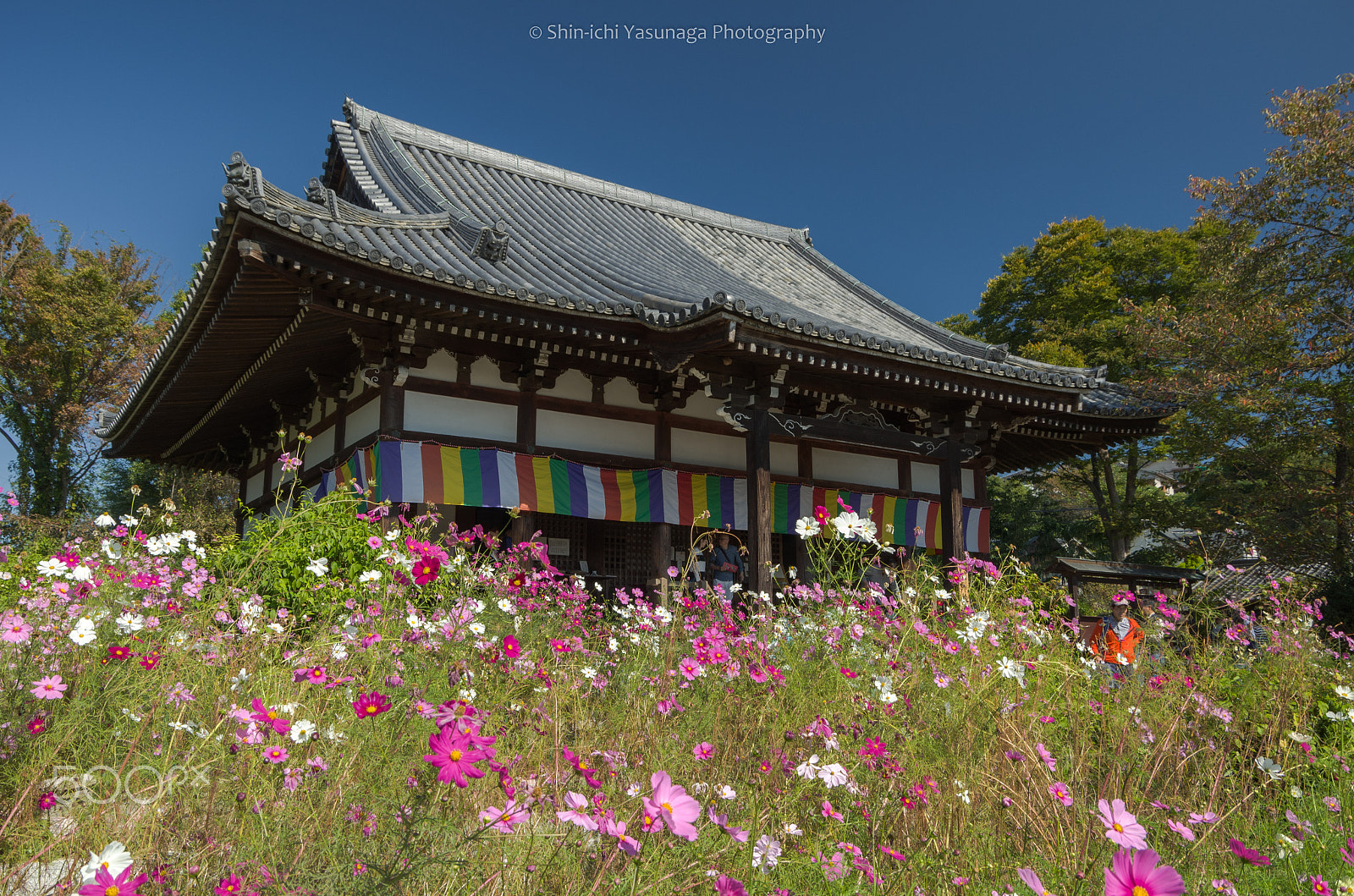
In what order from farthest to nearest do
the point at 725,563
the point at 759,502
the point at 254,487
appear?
the point at 254,487, the point at 725,563, the point at 759,502

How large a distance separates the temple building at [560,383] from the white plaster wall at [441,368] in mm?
24

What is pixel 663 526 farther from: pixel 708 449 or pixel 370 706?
pixel 370 706

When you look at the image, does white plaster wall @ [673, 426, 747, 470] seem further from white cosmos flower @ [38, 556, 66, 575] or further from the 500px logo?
the 500px logo

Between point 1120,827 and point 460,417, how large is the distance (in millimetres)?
7298

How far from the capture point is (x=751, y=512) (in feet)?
25.4

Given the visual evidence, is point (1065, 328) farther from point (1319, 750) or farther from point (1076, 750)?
point (1076, 750)

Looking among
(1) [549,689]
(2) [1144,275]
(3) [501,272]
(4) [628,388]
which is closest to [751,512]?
(4) [628,388]

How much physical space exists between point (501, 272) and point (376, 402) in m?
1.82

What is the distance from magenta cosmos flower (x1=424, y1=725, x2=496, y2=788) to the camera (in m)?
1.14

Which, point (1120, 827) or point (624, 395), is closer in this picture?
point (1120, 827)

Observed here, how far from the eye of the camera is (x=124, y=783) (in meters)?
1.62

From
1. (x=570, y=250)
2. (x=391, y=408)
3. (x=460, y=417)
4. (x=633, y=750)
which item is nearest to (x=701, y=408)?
(x=570, y=250)

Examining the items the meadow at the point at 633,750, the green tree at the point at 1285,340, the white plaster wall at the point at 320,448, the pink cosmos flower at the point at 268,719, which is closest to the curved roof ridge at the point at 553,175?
the white plaster wall at the point at 320,448

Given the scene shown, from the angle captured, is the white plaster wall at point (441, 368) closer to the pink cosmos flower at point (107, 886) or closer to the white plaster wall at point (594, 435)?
the white plaster wall at point (594, 435)
